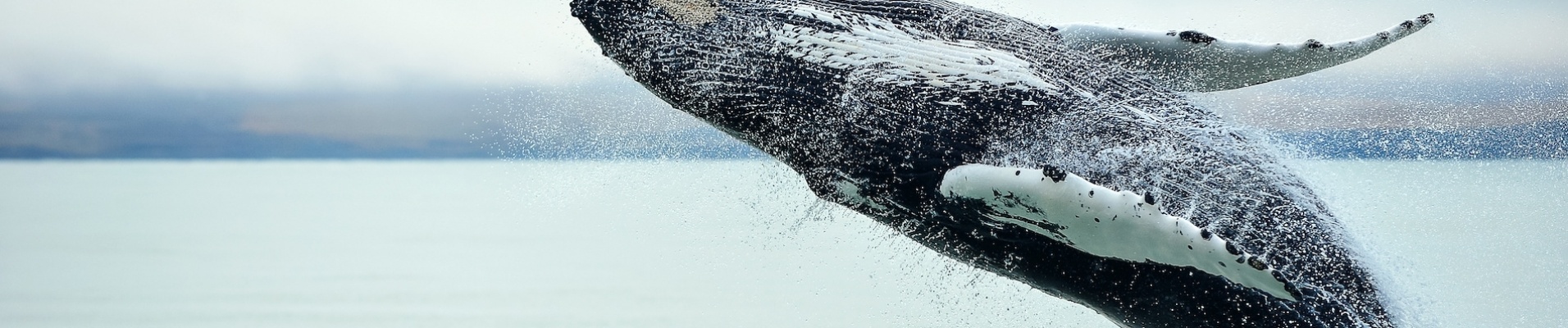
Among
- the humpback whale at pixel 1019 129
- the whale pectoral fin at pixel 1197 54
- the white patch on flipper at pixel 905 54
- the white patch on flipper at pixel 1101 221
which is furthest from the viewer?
the whale pectoral fin at pixel 1197 54

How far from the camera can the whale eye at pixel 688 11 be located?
2.84 m

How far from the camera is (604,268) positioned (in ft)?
34.1

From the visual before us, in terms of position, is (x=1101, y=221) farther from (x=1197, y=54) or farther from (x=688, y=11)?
(x=688, y=11)

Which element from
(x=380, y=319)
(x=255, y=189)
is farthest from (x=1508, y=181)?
(x=255, y=189)

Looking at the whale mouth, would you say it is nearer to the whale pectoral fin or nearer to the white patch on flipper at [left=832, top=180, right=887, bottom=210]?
the white patch on flipper at [left=832, top=180, right=887, bottom=210]

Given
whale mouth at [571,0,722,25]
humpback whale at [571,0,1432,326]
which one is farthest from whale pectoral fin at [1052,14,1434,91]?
whale mouth at [571,0,722,25]

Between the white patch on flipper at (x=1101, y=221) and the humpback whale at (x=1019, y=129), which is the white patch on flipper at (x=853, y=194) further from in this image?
the white patch on flipper at (x=1101, y=221)

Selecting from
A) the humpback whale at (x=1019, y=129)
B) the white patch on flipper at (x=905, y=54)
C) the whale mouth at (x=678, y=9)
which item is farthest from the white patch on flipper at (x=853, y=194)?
the whale mouth at (x=678, y=9)

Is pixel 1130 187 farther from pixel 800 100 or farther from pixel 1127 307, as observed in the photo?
pixel 800 100

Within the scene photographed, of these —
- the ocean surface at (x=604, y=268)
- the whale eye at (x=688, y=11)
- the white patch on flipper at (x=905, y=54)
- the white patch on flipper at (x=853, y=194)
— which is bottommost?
the ocean surface at (x=604, y=268)

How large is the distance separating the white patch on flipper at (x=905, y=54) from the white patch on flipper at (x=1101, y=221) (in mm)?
320

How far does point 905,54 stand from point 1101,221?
69cm

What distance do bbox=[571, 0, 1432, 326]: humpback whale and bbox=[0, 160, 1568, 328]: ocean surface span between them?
9.3 inches

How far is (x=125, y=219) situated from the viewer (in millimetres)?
16984
